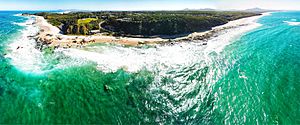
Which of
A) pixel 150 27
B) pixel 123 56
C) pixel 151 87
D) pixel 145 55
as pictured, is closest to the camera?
pixel 151 87

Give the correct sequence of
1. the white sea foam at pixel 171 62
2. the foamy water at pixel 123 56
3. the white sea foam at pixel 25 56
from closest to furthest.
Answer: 1. the white sea foam at pixel 171 62
2. the foamy water at pixel 123 56
3. the white sea foam at pixel 25 56

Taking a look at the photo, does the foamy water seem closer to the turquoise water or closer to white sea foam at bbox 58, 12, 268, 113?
white sea foam at bbox 58, 12, 268, 113

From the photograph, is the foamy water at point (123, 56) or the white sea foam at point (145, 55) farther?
the white sea foam at point (145, 55)

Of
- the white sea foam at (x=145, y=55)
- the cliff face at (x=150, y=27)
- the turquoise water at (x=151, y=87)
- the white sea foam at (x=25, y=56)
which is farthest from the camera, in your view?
the cliff face at (x=150, y=27)

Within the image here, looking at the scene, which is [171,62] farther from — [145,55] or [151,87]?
[151,87]

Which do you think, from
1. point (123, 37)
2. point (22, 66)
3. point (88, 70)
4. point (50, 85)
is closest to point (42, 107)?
point (50, 85)

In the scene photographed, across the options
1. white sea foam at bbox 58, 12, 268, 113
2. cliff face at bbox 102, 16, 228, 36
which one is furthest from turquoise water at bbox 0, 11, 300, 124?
cliff face at bbox 102, 16, 228, 36

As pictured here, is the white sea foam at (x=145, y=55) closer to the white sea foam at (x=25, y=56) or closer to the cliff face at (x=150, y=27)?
the white sea foam at (x=25, y=56)

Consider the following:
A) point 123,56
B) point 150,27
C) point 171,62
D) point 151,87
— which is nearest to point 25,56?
point 123,56

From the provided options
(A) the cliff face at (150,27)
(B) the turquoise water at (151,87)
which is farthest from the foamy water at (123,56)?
(A) the cliff face at (150,27)
